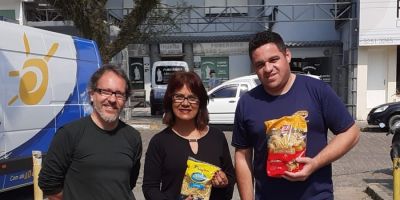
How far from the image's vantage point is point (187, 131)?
3.27 metres

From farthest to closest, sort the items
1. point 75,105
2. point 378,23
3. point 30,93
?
point 378,23
point 75,105
point 30,93

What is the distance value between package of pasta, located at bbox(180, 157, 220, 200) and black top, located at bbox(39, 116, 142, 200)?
38 cm

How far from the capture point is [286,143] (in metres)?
2.79

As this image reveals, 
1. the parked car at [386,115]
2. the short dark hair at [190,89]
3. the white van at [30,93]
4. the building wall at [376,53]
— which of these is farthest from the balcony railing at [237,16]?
the short dark hair at [190,89]

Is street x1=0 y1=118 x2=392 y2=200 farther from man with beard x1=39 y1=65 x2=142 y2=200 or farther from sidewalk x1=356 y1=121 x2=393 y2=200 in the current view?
man with beard x1=39 y1=65 x2=142 y2=200

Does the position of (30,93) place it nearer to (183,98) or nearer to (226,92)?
(183,98)

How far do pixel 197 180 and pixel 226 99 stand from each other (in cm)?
1379

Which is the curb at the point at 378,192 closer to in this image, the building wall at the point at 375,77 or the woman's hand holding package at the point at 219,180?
the woman's hand holding package at the point at 219,180

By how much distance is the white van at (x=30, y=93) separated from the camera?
6473 millimetres

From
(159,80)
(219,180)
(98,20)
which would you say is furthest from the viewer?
(159,80)

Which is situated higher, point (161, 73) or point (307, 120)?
point (161, 73)

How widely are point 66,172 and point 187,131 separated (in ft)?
2.67

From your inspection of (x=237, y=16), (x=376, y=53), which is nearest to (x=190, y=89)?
(x=376, y=53)

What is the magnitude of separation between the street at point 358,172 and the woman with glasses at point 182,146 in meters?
4.46
